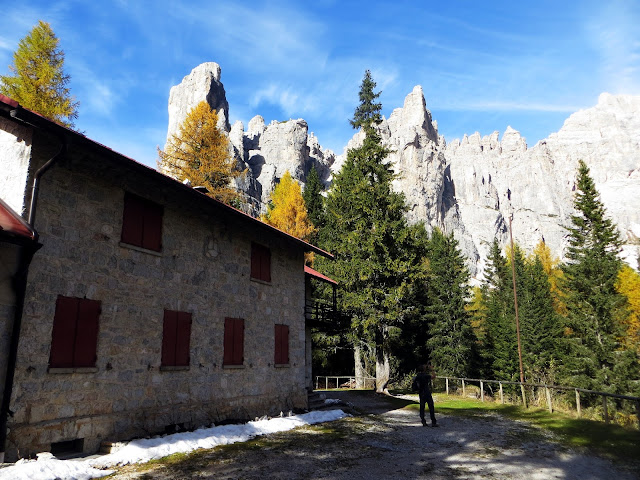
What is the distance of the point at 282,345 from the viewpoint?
14.8 m

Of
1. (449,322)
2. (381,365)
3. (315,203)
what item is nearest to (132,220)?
(381,365)

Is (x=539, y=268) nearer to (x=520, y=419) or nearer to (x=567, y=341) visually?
(x=567, y=341)

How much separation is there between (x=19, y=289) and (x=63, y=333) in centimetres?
120

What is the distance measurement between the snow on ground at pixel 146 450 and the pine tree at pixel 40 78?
1901 cm

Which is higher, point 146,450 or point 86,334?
point 86,334

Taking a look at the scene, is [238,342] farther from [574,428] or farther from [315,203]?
[315,203]

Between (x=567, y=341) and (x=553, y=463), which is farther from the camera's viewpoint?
(x=567, y=341)

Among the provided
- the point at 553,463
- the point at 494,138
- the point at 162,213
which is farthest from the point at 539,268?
the point at 494,138

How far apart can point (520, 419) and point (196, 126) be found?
2595 cm

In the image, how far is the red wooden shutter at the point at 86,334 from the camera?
8.29 meters

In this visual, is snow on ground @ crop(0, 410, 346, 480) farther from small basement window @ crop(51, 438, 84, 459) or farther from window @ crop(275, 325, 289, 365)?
window @ crop(275, 325, 289, 365)

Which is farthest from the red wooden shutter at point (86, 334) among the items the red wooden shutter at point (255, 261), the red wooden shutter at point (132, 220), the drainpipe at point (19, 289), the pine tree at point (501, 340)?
the pine tree at point (501, 340)

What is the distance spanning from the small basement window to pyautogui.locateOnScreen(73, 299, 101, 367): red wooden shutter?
144 cm

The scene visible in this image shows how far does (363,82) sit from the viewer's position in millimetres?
43375
